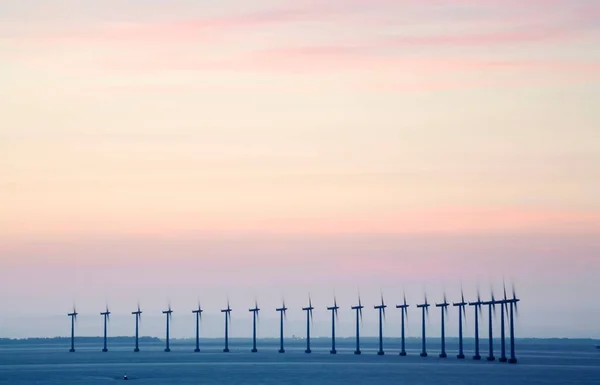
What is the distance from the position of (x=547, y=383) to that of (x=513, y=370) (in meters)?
36.3

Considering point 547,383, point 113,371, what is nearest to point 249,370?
point 113,371

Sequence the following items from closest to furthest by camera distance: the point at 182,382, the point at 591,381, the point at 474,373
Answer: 1. the point at 182,382
2. the point at 591,381
3. the point at 474,373

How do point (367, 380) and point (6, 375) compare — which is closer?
point (367, 380)

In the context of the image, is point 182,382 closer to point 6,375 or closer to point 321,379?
point 321,379

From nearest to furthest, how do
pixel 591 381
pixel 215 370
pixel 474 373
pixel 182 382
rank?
1. pixel 182 382
2. pixel 591 381
3. pixel 474 373
4. pixel 215 370

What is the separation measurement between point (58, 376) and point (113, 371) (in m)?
16.9

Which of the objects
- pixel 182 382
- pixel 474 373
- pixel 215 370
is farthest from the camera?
pixel 215 370

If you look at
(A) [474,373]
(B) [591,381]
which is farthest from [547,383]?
(A) [474,373]

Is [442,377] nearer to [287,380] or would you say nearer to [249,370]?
[287,380]

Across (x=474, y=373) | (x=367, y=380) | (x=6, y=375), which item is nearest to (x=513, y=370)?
(x=474, y=373)

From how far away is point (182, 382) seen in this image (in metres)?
145

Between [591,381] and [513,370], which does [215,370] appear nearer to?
[513,370]

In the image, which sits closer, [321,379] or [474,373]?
[321,379]

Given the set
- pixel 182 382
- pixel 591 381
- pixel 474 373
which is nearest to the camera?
pixel 182 382
